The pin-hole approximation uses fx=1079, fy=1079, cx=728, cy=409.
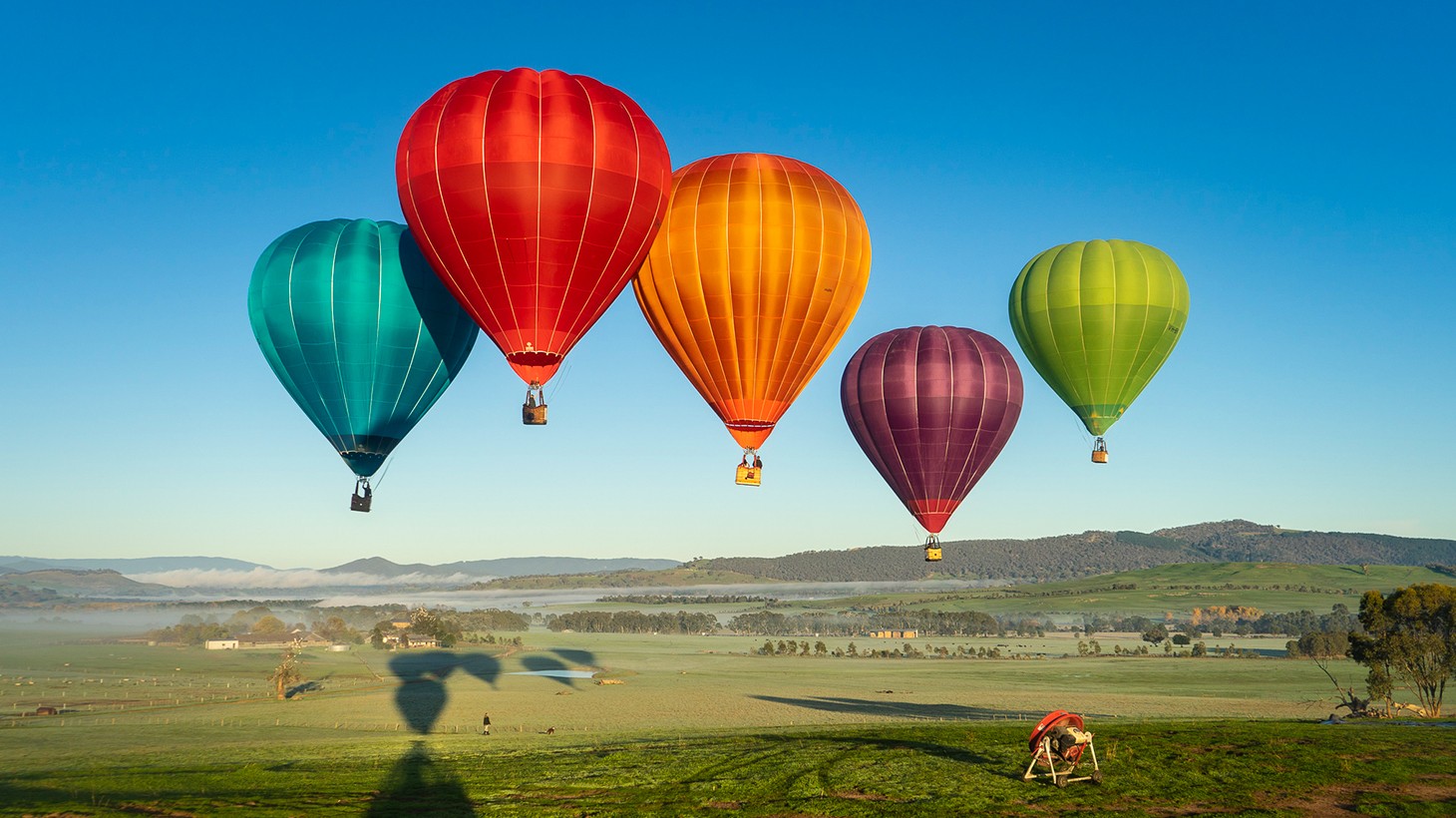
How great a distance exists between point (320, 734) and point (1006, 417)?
40126 millimetres

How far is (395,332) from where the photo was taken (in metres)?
47.2

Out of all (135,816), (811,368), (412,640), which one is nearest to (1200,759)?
(811,368)

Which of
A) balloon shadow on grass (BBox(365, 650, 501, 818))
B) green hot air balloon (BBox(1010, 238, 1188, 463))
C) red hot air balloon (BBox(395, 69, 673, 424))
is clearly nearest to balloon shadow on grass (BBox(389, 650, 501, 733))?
balloon shadow on grass (BBox(365, 650, 501, 818))

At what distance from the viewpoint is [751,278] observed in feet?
145

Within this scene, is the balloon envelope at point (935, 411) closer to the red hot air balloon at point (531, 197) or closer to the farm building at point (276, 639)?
the red hot air balloon at point (531, 197)

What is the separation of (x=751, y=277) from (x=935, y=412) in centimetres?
1799

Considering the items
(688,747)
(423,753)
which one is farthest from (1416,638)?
(423,753)

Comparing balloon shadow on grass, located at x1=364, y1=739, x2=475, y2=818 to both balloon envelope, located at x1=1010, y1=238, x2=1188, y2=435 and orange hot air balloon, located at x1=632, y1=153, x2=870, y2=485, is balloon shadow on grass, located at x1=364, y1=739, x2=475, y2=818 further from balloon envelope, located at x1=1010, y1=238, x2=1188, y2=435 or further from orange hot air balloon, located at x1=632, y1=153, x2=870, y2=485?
balloon envelope, located at x1=1010, y1=238, x2=1188, y2=435

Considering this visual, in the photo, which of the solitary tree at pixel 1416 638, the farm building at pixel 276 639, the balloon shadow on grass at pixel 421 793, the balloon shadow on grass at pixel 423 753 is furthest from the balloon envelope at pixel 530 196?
the farm building at pixel 276 639

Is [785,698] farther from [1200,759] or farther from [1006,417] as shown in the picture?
[1200,759]

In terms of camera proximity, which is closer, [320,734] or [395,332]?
[395,332]

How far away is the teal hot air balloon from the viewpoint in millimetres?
47031

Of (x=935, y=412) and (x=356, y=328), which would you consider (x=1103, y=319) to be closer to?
(x=935, y=412)

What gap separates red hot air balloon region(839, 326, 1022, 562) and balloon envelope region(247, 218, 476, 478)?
2355 centimetres
